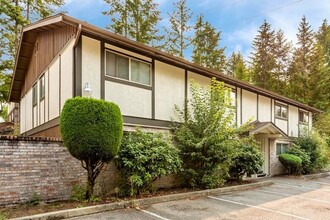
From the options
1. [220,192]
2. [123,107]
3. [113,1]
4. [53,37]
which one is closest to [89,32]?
[123,107]

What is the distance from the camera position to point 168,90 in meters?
11.6

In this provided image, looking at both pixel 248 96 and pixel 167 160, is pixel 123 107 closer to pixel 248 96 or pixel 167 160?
pixel 167 160

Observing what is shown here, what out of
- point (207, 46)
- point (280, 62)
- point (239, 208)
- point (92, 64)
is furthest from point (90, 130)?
point (280, 62)

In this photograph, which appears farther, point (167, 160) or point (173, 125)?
point (173, 125)

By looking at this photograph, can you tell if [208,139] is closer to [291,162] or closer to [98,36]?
[98,36]

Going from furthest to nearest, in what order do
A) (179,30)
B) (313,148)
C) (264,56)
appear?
(264,56) < (179,30) < (313,148)

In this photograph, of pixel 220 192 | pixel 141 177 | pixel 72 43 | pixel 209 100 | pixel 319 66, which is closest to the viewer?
pixel 141 177

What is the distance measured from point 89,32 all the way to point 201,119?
5.41m

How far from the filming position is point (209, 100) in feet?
37.8

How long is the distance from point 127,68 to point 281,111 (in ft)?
44.0

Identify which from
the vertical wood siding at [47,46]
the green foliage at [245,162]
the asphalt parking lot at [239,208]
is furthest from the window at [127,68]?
the green foliage at [245,162]

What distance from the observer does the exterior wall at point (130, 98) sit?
31.6 ft

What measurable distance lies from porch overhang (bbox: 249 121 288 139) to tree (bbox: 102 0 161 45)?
13632 millimetres

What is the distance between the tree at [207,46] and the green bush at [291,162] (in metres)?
15.4
